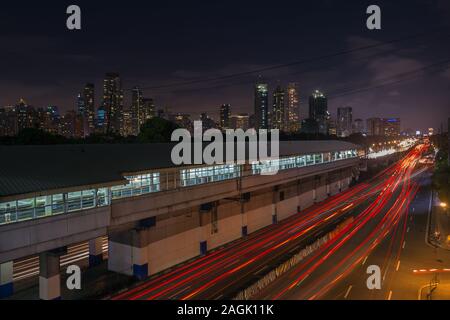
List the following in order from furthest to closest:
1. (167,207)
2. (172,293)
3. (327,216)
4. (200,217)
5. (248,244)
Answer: (327,216) → (248,244) → (200,217) → (167,207) → (172,293)

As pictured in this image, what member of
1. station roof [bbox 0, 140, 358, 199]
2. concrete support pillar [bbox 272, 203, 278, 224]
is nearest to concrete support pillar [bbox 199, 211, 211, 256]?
station roof [bbox 0, 140, 358, 199]

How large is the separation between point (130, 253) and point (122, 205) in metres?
5.69

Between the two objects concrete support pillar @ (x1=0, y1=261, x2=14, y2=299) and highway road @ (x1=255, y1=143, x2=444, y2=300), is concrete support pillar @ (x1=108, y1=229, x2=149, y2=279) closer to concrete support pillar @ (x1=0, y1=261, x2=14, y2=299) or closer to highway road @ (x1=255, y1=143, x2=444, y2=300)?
concrete support pillar @ (x1=0, y1=261, x2=14, y2=299)

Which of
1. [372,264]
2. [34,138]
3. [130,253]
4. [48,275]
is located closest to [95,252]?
[130,253]

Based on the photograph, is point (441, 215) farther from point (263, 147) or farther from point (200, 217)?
point (200, 217)

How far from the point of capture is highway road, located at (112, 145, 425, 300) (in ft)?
84.2

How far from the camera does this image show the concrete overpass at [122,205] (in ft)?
66.2

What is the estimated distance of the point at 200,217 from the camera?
118 ft

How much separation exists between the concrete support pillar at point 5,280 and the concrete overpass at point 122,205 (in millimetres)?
64

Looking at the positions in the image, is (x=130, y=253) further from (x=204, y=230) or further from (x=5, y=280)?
(x=204, y=230)

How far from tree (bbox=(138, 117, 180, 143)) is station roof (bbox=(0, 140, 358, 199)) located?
1410 inches

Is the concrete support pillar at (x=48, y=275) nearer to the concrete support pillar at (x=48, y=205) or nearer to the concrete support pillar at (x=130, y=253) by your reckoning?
the concrete support pillar at (x=48, y=205)
